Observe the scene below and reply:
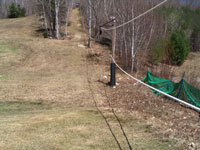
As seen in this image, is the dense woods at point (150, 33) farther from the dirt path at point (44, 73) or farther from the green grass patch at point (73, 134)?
the green grass patch at point (73, 134)

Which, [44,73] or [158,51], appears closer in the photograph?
[44,73]

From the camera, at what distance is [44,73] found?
39.8 feet

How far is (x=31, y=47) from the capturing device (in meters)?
18.7

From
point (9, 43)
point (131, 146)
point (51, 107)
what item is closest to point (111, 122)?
point (131, 146)

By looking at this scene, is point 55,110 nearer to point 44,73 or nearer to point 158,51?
point 44,73

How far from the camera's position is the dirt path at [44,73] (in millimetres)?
7918

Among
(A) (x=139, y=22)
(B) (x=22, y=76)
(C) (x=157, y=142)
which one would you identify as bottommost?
(B) (x=22, y=76)

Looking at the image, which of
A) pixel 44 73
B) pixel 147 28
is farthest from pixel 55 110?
pixel 147 28

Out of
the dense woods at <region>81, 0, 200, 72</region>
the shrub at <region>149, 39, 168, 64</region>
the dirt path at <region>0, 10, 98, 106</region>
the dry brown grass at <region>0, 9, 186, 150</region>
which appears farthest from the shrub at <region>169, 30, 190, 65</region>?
the dirt path at <region>0, 10, 98, 106</region>

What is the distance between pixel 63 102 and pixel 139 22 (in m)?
7.45

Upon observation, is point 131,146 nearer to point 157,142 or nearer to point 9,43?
point 157,142

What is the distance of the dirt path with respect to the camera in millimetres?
7918

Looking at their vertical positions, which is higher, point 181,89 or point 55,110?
point 181,89

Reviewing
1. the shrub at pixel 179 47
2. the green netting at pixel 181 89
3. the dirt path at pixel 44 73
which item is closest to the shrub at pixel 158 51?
the shrub at pixel 179 47
